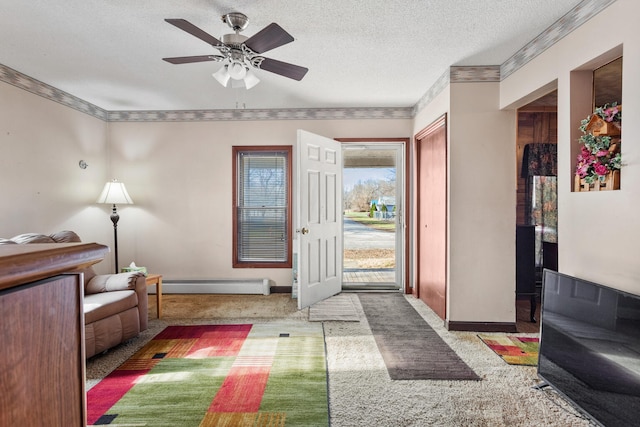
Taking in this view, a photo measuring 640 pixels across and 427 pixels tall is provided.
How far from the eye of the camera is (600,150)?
2191mm

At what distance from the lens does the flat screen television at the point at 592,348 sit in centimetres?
178

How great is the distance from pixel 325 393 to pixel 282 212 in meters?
3.04

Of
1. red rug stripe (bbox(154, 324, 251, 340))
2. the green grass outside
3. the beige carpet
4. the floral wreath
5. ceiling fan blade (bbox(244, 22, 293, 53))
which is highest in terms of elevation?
ceiling fan blade (bbox(244, 22, 293, 53))

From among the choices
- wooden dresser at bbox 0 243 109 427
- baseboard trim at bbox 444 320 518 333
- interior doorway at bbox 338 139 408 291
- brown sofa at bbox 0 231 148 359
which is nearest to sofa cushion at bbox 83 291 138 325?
brown sofa at bbox 0 231 148 359

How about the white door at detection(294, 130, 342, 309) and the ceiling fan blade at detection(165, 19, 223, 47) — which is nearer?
the ceiling fan blade at detection(165, 19, 223, 47)

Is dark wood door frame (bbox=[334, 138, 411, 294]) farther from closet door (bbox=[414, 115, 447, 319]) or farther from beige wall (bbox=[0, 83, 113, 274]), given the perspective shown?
beige wall (bbox=[0, 83, 113, 274])

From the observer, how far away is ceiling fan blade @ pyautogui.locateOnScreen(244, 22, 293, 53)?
2.15 meters

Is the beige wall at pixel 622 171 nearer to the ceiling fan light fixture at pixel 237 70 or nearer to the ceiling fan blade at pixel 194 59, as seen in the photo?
the ceiling fan light fixture at pixel 237 70

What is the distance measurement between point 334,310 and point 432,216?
1561 mm

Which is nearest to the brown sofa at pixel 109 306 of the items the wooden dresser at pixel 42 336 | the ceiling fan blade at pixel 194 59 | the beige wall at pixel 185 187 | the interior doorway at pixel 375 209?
the beige wall at pixel 185 187

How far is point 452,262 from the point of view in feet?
11.7

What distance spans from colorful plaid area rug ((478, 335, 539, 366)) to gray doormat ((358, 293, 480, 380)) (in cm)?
39

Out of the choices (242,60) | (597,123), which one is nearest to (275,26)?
(242,60)

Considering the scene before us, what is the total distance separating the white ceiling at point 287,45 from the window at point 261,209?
3.30 feet
